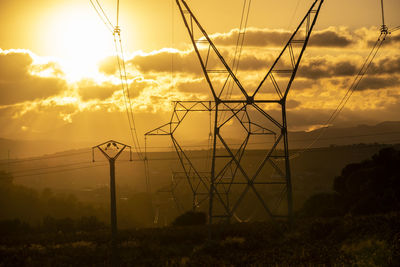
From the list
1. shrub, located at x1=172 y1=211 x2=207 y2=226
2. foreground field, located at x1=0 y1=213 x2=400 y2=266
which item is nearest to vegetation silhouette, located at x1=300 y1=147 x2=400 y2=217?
shrub, located at x1=172 y1=211 x2=207 y2=226

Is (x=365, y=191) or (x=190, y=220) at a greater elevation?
(x=365, y=191)

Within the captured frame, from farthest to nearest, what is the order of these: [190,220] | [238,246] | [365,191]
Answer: [365,191] < [190,220] < [238,246]

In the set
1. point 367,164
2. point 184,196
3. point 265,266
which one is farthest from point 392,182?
point 184,196

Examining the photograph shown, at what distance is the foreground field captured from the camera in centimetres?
2934

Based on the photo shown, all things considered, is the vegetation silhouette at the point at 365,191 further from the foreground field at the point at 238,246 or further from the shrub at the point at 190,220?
the foreground field at the point at 238,246

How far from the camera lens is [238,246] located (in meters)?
42.8

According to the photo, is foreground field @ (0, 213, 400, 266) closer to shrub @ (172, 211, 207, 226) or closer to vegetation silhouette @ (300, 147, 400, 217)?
vegetation silhouette @ (300, 147, 400, 217)

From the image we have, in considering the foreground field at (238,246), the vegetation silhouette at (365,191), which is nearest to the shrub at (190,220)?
the vegetation silhouette at (365,191)

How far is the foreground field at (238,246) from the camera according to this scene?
96.3 feet

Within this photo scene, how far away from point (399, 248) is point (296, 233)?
19.2 meters

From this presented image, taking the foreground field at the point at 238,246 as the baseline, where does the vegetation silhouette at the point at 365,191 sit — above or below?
above

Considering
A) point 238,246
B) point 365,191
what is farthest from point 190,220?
point 238,246

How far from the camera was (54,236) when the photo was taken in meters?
57.7

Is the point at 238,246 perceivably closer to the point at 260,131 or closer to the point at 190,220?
the point at 260,131
